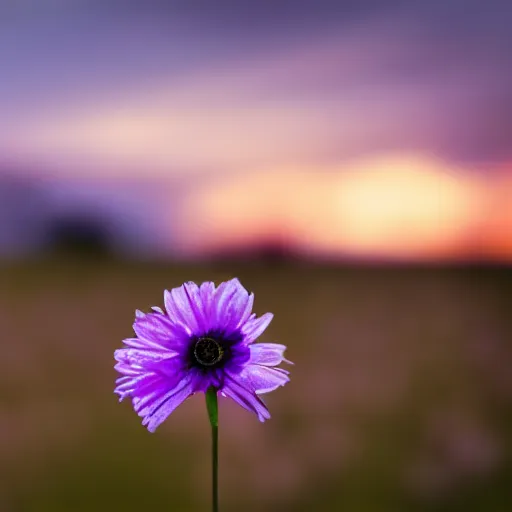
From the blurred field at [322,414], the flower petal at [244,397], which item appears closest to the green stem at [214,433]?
the flower petal at [244,397]

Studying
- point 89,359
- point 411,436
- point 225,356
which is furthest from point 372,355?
point 225,356

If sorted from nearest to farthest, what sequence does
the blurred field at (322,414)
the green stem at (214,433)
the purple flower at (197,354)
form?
the green stem at (214,433)
the purple flower at (197,354)
the blurred field at (322,414)

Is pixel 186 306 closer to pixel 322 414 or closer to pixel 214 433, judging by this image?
pixel 214 433

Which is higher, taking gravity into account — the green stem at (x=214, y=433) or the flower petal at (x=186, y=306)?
the flower petal at (x=186, y=306)

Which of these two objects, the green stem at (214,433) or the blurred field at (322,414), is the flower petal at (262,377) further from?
the blurred field at (322,414)

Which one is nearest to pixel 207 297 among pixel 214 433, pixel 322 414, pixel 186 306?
pixel 186 306

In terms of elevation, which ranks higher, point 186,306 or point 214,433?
point 186,306

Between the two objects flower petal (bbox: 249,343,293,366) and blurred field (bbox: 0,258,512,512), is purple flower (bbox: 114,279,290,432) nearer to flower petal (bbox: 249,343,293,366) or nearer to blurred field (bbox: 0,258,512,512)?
flower petal (bbox: 249,343,293,366)
